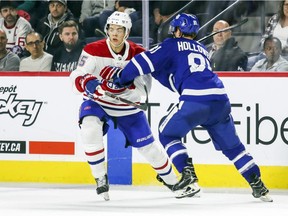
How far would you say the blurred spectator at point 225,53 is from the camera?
302 inches

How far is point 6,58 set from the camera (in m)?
8.19

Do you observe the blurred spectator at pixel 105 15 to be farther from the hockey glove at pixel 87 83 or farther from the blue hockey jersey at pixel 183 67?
the blue hockey jersey at pixel 183 67

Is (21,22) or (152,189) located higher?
(21,22)

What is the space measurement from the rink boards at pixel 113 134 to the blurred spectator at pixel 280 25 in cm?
38

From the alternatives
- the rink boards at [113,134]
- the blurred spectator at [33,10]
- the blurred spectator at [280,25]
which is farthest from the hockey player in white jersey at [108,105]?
the blurred spectator at [33,10]

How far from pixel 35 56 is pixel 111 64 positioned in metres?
1.52

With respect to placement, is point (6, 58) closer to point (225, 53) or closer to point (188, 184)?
point (225, 53)

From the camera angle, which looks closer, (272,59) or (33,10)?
(272,59)

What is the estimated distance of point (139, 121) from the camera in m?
6.85

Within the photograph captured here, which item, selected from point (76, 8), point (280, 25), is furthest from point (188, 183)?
point (76, 8)

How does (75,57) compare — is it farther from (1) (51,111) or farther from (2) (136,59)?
(2) (136,59)

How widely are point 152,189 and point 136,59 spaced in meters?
1.39

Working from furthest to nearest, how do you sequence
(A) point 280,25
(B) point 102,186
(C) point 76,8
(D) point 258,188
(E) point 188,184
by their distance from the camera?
(C) point 76,8 < (A) point 280,25 < (B) point 102,186 < (D) point 258,188 < (E) point 188,184

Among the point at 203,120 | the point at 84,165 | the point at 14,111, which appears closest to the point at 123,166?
the point at 84,165
